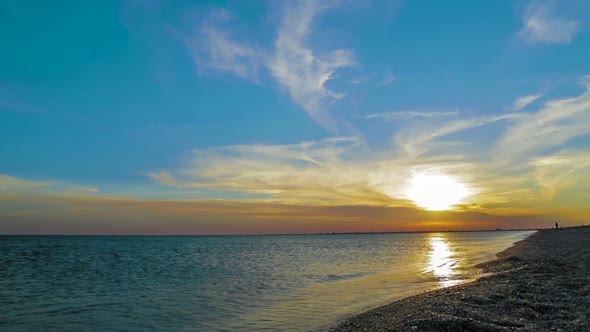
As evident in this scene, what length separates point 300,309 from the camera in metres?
17.9

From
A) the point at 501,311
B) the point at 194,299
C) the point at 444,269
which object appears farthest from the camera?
the point at 444,269

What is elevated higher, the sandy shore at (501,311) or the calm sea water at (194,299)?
the sandy shore at (501,311)

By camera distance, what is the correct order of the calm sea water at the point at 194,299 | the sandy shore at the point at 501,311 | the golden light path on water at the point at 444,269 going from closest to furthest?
1. the sandy shore at the point at 501,311
2. the calm sea water at the point at 194,299
3. the golden light path on water at the point at 444,269

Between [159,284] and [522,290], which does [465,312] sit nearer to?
[522,290]

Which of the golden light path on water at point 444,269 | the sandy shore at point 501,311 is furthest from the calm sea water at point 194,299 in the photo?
the sandy shore at point 501,311

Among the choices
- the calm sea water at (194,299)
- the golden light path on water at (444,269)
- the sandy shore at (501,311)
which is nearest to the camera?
the sandy shore at (501,311)

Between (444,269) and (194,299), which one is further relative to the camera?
(444,269)

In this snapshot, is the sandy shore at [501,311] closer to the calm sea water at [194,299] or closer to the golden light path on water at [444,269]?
the calm sea water at [194,299]

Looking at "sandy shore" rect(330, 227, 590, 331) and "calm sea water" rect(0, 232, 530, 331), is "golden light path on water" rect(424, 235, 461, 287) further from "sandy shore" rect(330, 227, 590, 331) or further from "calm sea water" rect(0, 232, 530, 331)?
"sandy shore" rect(330, 227, 590, 331)

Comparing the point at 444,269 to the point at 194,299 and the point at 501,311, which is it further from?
the point at 501,311

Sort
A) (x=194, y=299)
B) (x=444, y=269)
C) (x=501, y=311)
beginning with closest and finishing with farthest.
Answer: (x=501, y=311) < (x=194, y=299) < (x=444, y=269)

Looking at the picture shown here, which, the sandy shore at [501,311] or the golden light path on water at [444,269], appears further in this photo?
the golden light path on water at [444,269]

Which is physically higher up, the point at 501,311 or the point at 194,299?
the point at 501,311

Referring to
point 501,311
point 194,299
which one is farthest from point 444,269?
point 501,311
